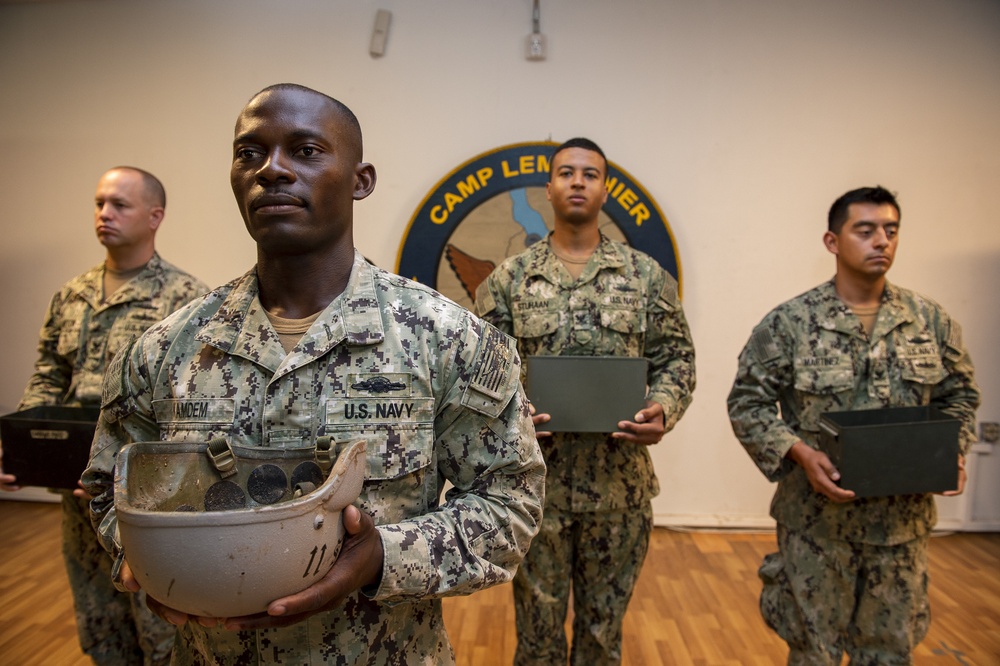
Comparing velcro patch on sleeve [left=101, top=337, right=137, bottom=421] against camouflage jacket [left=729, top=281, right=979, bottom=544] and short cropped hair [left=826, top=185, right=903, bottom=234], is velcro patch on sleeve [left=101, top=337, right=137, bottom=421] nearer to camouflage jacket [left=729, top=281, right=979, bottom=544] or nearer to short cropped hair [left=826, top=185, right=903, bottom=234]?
camouflage jacket [left=729, top=281, right=979, bottom=544]

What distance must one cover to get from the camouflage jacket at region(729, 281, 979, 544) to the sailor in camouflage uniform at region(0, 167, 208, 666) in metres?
1.88

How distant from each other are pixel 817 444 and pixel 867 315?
42cm

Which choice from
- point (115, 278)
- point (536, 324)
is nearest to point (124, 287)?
point (115, 278)

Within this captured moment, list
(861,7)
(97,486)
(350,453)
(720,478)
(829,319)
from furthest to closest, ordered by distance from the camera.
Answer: (720,478) < (861,7) < (829,319) < (97,486) < (350,453)

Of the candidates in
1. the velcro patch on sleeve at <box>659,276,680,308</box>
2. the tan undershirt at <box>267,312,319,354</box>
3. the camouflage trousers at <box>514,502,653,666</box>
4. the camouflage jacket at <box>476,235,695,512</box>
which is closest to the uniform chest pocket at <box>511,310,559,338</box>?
the camouflage jacket at <box>476,235,695,512</box>

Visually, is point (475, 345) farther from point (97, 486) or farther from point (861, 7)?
point (861, 7)

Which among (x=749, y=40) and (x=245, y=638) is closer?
(x=245, y=638)

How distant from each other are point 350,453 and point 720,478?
328 cm

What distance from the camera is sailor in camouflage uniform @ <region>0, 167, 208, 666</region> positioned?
2.32 m

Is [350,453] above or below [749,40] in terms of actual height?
below

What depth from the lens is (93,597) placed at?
2.33m

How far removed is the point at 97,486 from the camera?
1202 millimetres

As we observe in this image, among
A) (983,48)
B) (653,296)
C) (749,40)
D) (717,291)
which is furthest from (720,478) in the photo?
(983,48)

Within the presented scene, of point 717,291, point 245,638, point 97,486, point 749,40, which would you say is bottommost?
point 245,638
